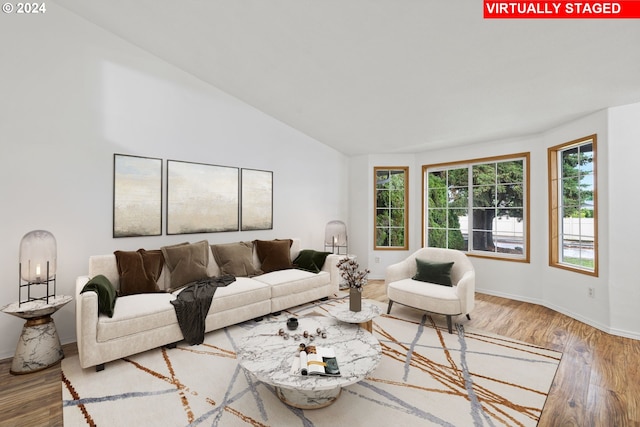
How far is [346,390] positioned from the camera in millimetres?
2139

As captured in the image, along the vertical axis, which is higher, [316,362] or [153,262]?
[153,262]

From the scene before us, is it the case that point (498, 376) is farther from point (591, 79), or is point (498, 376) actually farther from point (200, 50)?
point (200, 50)

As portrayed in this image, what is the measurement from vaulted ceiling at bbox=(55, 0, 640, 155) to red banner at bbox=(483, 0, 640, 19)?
5 centimetres

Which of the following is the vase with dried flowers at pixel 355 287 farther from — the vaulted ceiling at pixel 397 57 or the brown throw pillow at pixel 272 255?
the vaulted ceiling at pixel 397 57

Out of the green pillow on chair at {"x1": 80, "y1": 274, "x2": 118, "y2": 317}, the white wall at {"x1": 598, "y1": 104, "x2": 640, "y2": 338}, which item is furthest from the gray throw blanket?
the white wall at {"x1": 598, "y1": 104, "x2": 640, "y2": 338}

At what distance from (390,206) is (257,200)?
2.65m

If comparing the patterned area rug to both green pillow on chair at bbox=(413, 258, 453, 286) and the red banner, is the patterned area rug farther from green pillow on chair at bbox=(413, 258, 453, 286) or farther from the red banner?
the red banner

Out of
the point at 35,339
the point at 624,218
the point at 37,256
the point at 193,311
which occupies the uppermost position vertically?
the point at 624,218

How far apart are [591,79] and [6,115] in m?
5.52

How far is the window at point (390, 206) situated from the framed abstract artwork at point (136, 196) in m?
3.80

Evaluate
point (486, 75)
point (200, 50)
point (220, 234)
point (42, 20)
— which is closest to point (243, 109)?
point (200, 50)

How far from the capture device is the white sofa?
235 centimetres

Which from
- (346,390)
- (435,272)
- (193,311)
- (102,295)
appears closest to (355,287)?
(346,390)

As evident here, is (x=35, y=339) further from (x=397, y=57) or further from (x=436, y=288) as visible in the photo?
(x=397, y=57)
